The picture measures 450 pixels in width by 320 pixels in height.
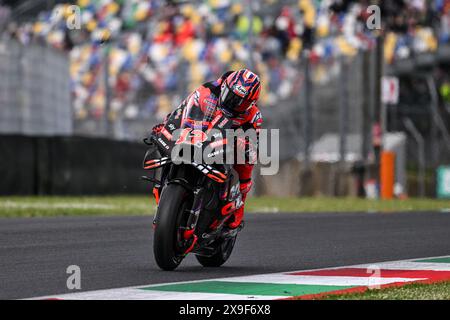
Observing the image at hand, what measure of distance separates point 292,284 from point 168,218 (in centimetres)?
103

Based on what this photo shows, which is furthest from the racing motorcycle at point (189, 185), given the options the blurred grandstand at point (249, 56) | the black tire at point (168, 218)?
the blurred grandstand at point (249, 56)

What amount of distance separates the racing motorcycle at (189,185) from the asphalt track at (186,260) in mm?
277

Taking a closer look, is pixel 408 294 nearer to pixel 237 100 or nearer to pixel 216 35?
pixel 237 100

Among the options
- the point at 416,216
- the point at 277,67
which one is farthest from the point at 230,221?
the point at 277,67

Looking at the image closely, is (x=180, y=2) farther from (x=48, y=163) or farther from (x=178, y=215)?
(x=178, y=215)

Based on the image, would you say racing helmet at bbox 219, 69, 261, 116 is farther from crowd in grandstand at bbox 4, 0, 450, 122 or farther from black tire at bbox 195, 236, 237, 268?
crowd in grandstand at bbox 4, 0, 450, 122

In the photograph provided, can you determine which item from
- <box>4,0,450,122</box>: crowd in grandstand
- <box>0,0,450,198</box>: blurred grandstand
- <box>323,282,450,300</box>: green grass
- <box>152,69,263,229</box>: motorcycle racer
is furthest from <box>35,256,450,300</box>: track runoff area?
<box>4,0,450,122</box>: crowd in grandstand

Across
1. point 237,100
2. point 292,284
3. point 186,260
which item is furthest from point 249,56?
point 292,284

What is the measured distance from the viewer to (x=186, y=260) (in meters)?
9.72

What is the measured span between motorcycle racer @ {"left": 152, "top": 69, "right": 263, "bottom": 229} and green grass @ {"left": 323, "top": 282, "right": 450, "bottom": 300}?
178 cm

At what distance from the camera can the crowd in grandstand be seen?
98.1 ft

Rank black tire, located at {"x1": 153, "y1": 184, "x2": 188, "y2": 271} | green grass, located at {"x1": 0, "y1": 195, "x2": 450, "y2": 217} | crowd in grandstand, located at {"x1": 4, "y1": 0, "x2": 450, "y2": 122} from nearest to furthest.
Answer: black tire, located at {"x1": 153, "y1": 184, "x2": 188, "y2": 271}
green grass, located at {"x1": 0, "y1": 195, "x2": 450, "y2": 217}
crowd in grandstand, located at {"x1": 4, "y1": 0, "x2": 450, "y2": 122}

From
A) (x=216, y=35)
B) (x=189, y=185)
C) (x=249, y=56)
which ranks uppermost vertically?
(x=216, y=35)

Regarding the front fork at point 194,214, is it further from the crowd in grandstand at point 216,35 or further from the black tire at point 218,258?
the crowd in grandstand at point 216,35
